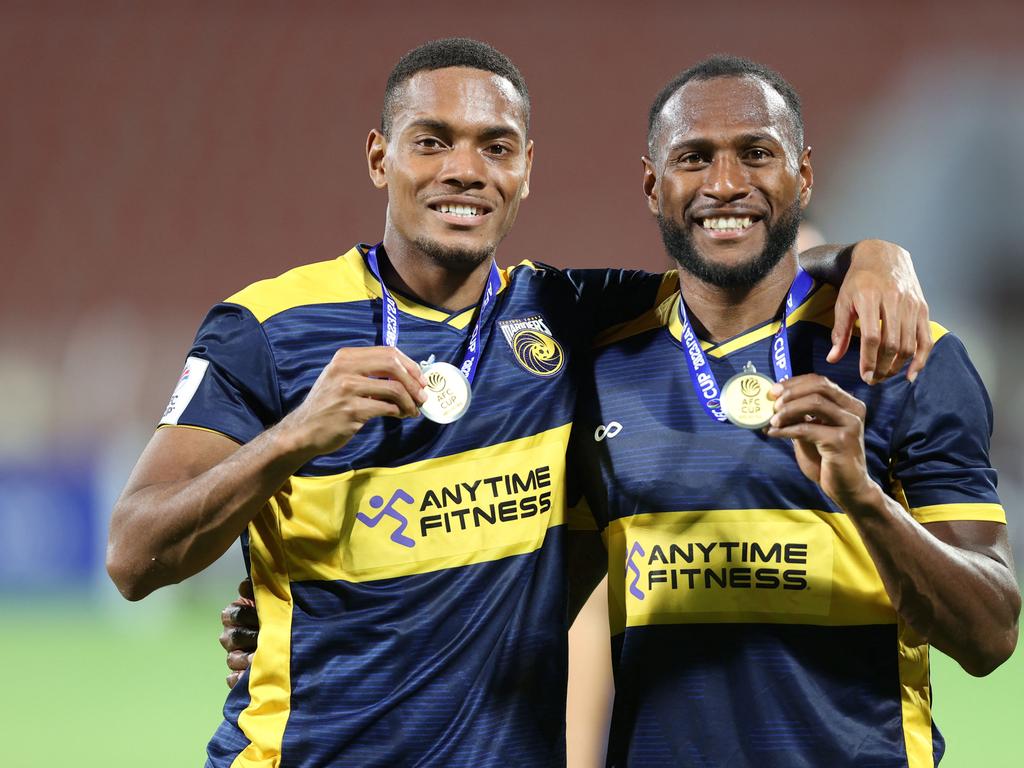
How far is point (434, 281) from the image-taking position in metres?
2.74

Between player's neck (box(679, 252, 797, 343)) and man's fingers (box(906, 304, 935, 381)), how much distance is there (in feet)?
1.39

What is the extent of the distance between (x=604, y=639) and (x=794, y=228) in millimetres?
1386

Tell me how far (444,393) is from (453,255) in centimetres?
34

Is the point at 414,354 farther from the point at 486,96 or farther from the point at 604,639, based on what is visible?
the point at 604,639

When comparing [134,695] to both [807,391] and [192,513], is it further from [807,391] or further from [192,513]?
[807,391]

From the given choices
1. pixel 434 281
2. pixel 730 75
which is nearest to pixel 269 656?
pixel 434 281

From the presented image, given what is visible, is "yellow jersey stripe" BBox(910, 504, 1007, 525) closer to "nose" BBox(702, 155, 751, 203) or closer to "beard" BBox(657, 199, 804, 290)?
"beard" BBox(657, 199, 804, 290)

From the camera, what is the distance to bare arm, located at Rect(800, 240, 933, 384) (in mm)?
2238

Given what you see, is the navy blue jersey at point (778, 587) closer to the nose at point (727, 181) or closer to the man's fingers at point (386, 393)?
the nose at point (727, 181)

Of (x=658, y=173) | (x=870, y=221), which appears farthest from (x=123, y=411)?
→ (x=658, y=173)

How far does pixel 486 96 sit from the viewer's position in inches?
107

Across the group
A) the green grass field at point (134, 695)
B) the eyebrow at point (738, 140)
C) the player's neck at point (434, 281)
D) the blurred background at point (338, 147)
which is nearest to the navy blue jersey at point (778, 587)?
the eyebrow at point (738, 140)

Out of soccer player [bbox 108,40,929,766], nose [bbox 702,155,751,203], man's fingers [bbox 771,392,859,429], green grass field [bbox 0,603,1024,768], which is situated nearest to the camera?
man's fingers [bbox 771,392,859,429]

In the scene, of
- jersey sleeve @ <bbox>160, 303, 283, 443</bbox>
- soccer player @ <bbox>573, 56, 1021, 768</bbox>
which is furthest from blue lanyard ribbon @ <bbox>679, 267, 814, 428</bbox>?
jersey sleeve @ <bbox>160, 303, 283, 443</bbox>
